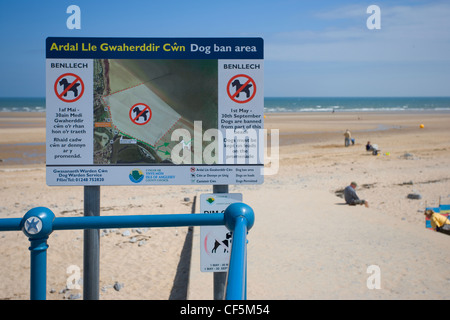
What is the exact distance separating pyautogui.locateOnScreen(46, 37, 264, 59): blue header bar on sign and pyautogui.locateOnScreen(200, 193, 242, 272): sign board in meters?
1.15

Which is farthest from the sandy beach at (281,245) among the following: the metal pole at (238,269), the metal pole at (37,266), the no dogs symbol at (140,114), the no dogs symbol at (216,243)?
the metal pole at (238,269)

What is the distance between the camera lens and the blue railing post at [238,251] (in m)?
1.39

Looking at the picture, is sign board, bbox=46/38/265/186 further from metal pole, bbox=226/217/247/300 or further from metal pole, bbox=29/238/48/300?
metal pole, bbox=226/217/247/300

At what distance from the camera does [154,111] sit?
12.7ft

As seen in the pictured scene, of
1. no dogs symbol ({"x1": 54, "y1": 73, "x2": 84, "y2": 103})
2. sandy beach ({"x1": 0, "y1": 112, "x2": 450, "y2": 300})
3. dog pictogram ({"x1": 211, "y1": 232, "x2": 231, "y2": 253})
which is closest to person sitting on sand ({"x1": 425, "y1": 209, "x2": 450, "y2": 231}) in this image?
sandy beach ({"x1": 0, "y1": 112, "x2": 450, "y2": 300})

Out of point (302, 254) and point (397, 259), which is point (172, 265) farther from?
point (397, 259)

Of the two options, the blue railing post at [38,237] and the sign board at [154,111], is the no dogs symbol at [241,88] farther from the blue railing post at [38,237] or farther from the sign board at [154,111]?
the blue railing post at [38,237]

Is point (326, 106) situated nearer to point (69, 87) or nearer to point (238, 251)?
point (69, 87)

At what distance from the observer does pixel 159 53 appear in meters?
3.78

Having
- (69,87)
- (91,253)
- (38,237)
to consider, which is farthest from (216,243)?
(38,237)

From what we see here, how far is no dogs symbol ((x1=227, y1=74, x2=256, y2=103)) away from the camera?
3801 millimetres

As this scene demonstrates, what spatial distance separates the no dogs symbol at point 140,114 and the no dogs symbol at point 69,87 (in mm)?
440

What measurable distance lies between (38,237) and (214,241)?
1.96 metres

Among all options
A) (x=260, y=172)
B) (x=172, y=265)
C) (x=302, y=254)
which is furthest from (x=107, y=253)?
(x=260, y=172)
